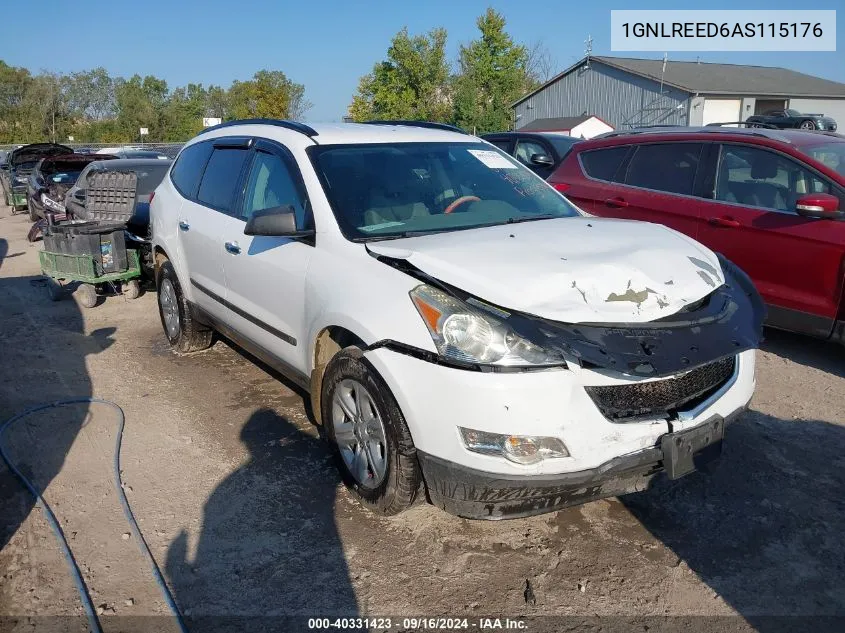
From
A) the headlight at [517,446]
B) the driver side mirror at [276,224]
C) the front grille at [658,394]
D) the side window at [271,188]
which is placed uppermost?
the side window at [271,188]

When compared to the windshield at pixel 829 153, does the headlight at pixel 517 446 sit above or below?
below

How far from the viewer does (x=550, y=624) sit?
275 centimetres

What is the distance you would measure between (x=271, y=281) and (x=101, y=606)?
192cm

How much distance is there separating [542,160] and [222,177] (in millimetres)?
5782

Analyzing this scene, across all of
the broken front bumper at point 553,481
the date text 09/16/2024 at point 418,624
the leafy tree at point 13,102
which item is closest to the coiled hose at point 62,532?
the date text 09/16/2024 at point 418,624

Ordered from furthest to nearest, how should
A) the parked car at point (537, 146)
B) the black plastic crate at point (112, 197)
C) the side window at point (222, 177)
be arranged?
the parked car at point (537, 146) < the black plastic crate at point (112, 197) < the side window at point (222, 177)

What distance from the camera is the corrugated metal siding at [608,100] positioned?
122 feet

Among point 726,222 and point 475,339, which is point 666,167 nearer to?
point 726,222

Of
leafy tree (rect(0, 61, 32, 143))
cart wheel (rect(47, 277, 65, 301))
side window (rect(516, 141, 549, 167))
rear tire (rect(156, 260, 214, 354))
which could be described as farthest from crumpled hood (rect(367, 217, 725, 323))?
leafy tree (rect(0, 61, 32, 143))

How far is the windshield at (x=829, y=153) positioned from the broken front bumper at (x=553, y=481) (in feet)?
11.6

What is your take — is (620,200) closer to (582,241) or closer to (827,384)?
(827,384)

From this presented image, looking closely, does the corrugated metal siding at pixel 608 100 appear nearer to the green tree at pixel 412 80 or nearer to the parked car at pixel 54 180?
the green tree at pixel 412 80

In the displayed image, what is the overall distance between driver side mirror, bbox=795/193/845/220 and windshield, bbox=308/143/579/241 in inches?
79.5

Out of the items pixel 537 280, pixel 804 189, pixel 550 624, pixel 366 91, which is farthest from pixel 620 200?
pixel 366 91
